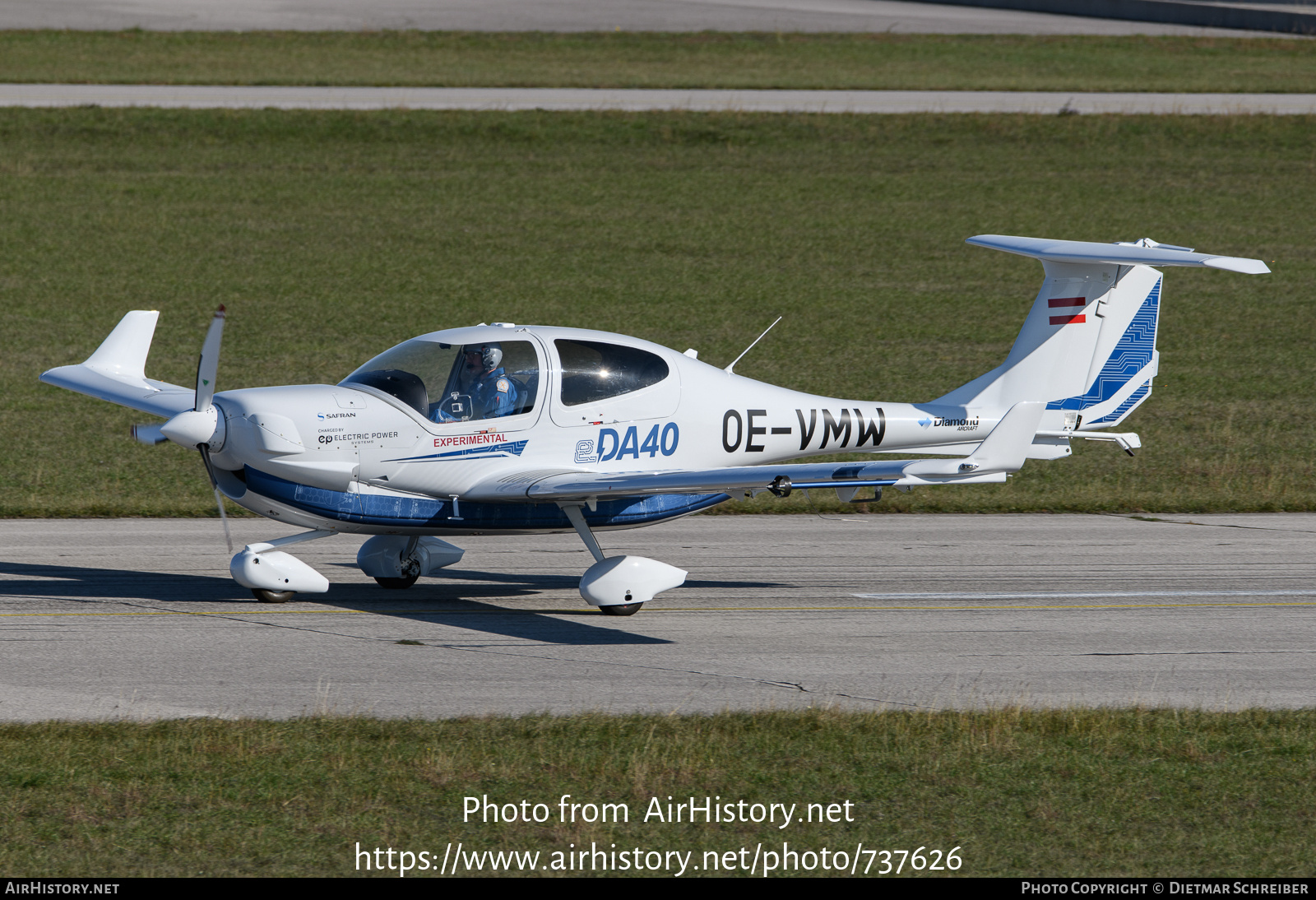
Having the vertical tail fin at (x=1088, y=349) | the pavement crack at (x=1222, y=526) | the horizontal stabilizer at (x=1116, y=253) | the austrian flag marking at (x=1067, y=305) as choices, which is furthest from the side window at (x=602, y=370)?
the pavement crack at (x=1222, y=526)

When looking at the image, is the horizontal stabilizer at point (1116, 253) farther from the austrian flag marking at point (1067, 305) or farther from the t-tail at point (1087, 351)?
the austrian flag marking at point (1067, 305)

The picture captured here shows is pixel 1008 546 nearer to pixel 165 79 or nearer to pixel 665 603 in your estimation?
pixel 665 603

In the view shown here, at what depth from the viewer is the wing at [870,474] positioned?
35.5 ft

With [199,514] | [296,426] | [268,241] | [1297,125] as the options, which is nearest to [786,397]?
[296,426]

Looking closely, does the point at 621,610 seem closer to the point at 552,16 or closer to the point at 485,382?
the point at 485,382

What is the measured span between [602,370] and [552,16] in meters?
55.5

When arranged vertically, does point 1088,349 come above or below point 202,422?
above

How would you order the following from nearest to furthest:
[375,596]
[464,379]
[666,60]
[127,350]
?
[464,379], [375,596], [127,350], [666,60]

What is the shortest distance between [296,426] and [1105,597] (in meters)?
7.26

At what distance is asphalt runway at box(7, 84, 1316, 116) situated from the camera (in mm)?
41781

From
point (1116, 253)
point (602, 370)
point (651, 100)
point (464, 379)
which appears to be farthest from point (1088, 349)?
point (651, 100)

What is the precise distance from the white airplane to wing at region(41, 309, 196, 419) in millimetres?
27

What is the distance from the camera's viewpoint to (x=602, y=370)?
12.6 m

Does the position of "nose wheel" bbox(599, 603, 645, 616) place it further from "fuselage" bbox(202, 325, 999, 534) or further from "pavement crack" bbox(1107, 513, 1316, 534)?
"pavement crack" bbox(1107, 513, 1316, 534)
